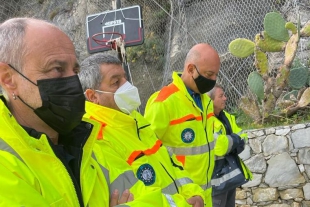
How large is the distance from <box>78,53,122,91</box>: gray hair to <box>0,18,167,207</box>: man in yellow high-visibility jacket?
81 centimetres

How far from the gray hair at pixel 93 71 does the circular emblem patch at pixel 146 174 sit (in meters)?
0.55

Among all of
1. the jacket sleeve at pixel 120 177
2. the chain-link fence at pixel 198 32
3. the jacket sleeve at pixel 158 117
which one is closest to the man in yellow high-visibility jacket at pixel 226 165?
the jacket sleeve at pixel 158 117

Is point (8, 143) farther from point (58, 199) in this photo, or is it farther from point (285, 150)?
point (285, 150)

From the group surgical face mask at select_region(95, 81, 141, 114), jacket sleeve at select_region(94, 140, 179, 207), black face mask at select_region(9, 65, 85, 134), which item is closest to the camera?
black face mask at select_region(9, 65, 85, 134)

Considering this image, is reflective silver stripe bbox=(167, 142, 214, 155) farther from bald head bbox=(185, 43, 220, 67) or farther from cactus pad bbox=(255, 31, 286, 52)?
cactus pad bbox=(255, 31, 286, 52)

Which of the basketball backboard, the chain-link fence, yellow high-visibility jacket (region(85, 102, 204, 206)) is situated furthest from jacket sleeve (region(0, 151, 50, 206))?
the chain-link fence

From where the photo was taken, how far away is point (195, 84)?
3.92 m

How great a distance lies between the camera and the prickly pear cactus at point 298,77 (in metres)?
7.43

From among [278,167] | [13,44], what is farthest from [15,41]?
[278,167]

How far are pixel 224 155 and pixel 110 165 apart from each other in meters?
2.72

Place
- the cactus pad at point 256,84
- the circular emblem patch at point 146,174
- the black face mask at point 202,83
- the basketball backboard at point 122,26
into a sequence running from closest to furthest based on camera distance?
Result: the circular emblem patch at point 146,174 → the black face mask at point 202,83 → the basketball backboard at point 122,26 → the cactus pad at point 256,84

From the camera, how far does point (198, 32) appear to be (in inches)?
378

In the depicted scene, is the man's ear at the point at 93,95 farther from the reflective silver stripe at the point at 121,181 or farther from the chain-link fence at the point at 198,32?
the chain-link fence at the point at 198,32

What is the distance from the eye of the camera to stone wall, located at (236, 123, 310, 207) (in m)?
6.62
